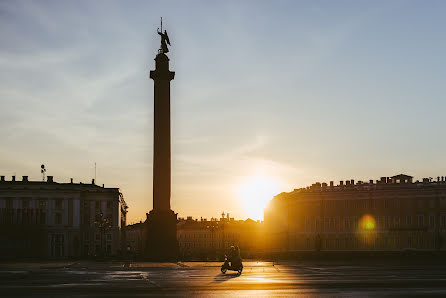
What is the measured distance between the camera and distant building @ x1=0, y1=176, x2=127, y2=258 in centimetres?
11656

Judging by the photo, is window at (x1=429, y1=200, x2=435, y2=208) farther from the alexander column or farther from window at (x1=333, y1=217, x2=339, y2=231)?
the alexander column

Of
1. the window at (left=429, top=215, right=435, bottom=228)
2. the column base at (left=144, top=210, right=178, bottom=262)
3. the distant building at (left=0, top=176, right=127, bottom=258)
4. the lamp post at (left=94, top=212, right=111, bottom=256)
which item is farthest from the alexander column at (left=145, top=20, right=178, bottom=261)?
the window at (left=429, top=215, right=435, bottom=228)

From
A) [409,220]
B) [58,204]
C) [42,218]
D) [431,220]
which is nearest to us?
[431,220]

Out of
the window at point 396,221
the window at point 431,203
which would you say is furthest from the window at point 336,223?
the window at point 431,203

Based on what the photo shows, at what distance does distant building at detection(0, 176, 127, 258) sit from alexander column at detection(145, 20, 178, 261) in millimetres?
57944

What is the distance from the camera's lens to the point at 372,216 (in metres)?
116

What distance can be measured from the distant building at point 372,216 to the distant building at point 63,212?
32038mm

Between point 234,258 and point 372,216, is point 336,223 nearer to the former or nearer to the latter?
point 372,216

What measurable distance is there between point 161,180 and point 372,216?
6533 cm

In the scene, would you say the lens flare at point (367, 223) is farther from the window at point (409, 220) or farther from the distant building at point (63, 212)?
the distant building at point (63, 212)

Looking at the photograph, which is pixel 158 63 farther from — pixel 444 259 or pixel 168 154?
pixel 444 259

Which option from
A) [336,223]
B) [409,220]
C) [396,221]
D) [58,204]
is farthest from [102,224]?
[409,220]

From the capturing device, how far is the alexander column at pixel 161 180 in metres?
57.2

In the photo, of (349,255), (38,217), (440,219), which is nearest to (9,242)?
(38,217)
